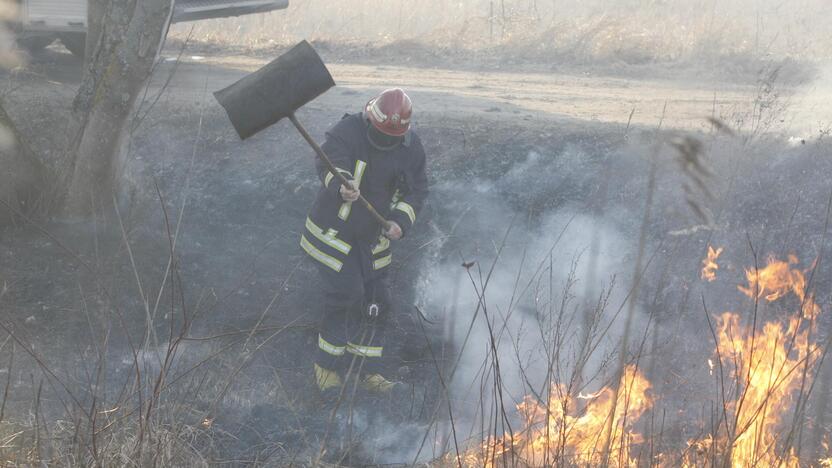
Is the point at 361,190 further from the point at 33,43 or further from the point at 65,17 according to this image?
the point at 33,43

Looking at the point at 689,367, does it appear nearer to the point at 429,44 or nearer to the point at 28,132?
the point at 28,132

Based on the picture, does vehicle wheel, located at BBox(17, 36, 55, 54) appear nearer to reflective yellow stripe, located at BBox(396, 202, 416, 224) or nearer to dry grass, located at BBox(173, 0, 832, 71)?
dry grass, located at BBox(173, 0, 832, 71)

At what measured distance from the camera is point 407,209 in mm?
5199

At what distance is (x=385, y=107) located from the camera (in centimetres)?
484

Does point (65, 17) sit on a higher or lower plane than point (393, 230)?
higher

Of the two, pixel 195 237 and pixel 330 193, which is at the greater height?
pixel 330 193

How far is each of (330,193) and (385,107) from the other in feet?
2.13

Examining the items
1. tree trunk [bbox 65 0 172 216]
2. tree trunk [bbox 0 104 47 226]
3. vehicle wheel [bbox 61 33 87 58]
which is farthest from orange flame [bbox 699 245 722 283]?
vehicle wheel [bbox 61 33 87 58]

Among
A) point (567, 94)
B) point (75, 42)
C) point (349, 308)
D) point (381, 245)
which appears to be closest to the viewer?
point (349, 308)

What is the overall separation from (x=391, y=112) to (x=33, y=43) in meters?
7.36

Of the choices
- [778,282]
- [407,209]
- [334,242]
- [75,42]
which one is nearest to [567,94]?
[778,282]

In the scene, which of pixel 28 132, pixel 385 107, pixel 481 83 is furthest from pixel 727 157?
pixel 28 132

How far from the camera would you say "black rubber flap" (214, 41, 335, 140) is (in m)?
4.28

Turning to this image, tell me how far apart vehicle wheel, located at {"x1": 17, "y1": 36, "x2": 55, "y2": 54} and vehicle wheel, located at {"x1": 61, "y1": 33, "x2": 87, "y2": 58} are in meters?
0.18
